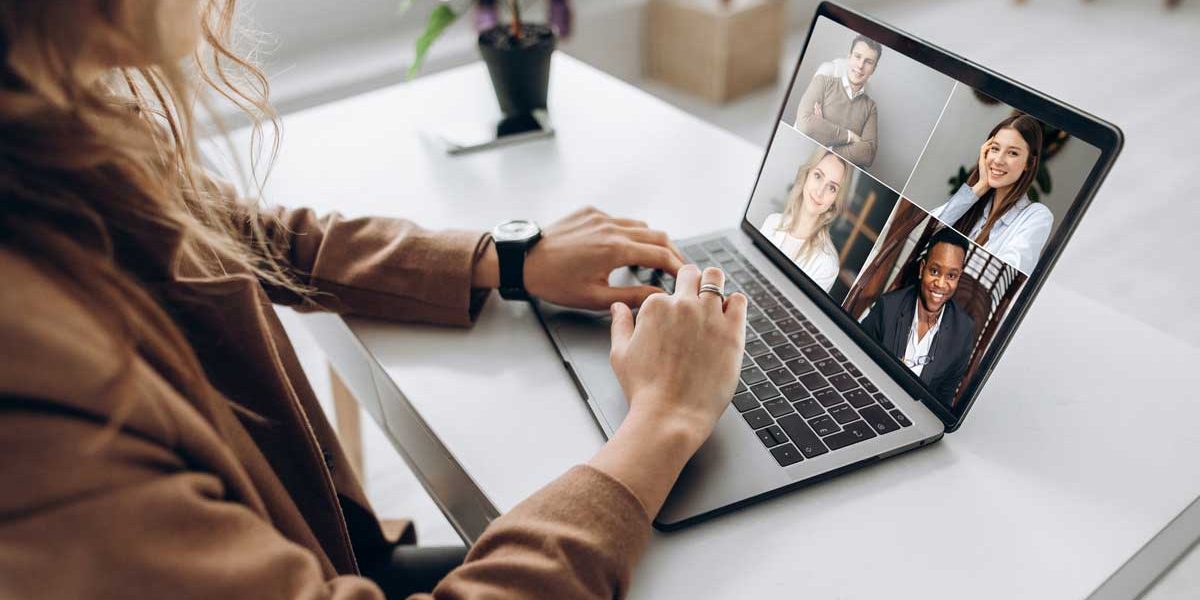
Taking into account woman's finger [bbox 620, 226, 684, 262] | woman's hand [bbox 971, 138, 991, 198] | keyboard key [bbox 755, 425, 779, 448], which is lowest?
keyboard key [bbox 755, 425, 779, 448]

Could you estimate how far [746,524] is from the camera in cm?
53

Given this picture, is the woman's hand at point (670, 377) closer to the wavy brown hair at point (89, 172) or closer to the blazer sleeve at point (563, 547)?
the blazer sleeve at point (563, 547)

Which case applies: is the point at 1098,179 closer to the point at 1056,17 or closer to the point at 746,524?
the point at 746,524

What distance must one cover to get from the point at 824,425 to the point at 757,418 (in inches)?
2.0

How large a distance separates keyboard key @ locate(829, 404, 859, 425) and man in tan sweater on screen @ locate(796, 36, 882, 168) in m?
0.21

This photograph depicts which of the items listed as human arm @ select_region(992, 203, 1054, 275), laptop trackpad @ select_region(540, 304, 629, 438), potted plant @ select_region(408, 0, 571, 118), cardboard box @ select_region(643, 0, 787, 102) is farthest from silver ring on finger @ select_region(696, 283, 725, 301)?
cardboard box @ select_region(643, 0, 787, 102)

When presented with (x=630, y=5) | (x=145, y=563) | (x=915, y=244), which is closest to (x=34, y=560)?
(x=145, y=563)

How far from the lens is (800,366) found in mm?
637

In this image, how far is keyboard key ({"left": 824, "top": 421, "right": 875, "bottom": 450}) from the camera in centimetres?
56

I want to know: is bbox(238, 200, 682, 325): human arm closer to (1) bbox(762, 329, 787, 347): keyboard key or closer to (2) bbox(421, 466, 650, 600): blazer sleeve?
(1) bbox(762, 329, 787, 347): keyboard key

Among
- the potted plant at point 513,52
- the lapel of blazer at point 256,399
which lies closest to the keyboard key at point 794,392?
the lapel of blazer at point 256,399

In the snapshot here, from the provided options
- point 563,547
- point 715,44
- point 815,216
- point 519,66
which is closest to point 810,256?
point 815,216

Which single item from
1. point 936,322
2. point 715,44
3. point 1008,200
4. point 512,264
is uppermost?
point 1008,200

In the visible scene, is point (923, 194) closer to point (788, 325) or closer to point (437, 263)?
point (788, 325)
